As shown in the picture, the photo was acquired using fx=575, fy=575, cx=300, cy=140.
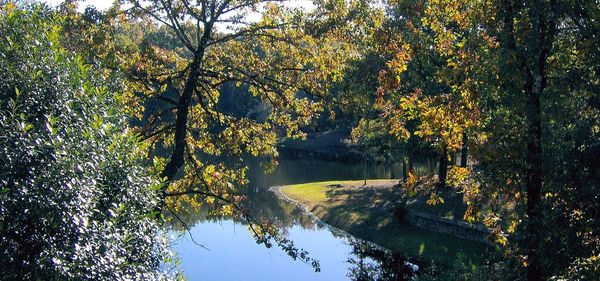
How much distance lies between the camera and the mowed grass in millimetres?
25062

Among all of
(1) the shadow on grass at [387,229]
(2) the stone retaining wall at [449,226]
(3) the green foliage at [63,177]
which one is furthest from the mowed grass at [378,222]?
(3) the green foliage at [63,177]

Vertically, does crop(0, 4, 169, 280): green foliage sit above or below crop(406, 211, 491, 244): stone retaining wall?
above

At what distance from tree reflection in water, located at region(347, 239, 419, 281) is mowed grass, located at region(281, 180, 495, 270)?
67cm

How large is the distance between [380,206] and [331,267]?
710 cm

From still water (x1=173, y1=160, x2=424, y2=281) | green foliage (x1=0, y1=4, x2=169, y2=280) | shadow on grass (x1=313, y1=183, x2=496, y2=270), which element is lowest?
still water (x1=173, y1=160, x2=424, y2=281)

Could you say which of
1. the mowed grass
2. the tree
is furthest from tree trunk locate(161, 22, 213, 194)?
the mowed grass

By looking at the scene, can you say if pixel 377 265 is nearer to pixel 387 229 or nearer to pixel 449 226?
pixel 449 226

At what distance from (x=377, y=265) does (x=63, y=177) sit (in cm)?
2181

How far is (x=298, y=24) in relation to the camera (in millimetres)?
14445

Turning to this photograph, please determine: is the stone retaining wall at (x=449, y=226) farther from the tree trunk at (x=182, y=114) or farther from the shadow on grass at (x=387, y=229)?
the tree trunk at (x=182, y=114)

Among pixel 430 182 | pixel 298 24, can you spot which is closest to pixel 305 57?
pixel 298 24

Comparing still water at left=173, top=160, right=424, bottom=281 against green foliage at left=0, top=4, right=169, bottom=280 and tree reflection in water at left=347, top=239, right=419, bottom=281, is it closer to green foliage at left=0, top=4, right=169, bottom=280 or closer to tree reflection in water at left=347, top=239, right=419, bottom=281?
tree reflection in water at left=347, top=239, right=419, bottom=281

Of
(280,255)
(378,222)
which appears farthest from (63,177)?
(378,222)

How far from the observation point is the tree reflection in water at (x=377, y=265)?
2427 centimetres
